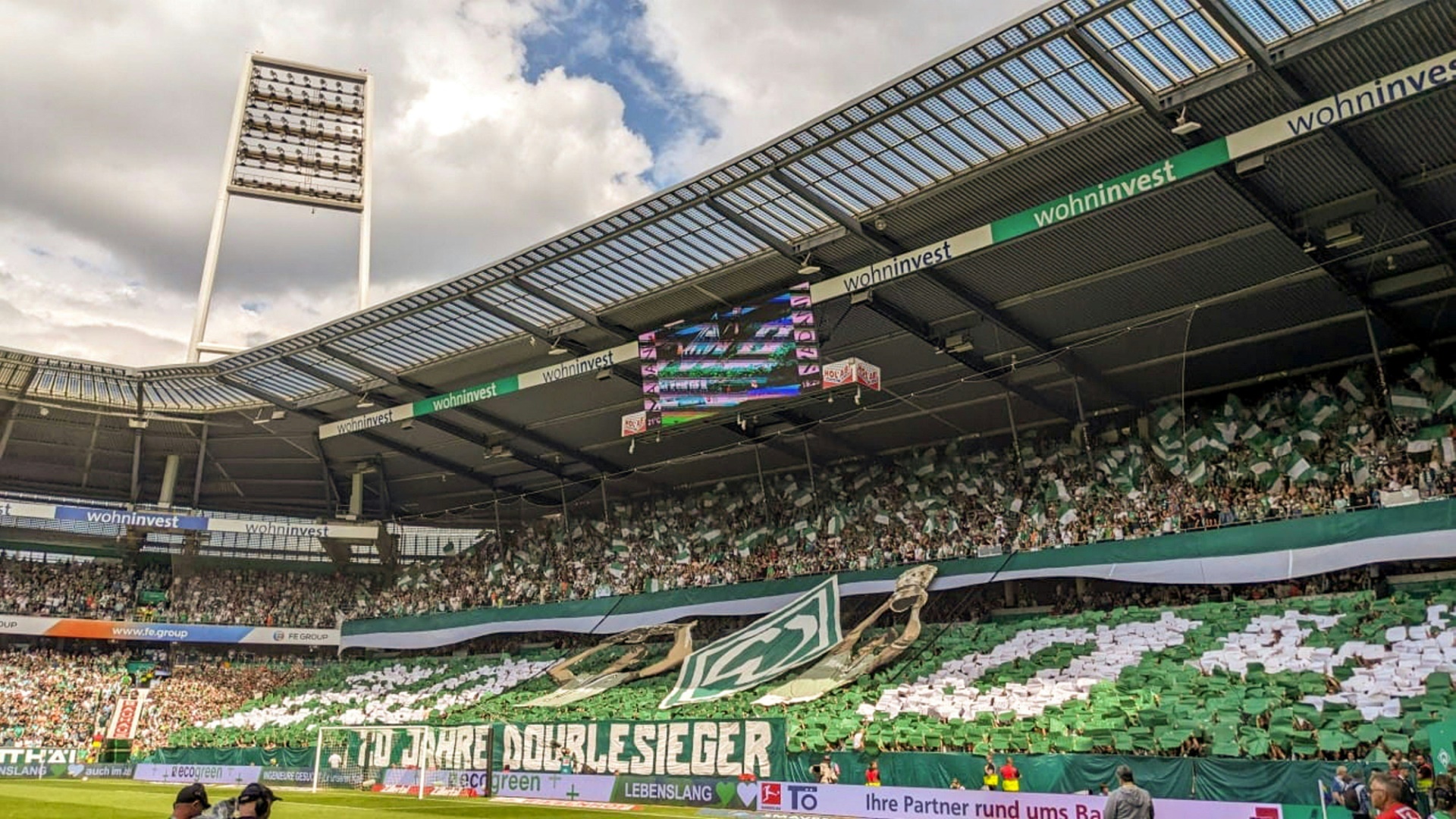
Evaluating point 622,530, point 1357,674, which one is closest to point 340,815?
point 1357,674

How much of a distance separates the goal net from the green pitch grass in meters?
1.59

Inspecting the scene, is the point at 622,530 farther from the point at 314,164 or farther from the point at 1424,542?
the point at 1424,542

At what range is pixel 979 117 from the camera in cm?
2497

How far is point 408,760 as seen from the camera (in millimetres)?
35281

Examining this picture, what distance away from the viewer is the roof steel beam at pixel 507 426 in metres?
40.8

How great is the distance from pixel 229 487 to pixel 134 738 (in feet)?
46.4

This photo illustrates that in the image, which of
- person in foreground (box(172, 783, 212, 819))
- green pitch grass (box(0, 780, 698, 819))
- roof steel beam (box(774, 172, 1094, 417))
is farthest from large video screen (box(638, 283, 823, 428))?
person in foreground (box(172, 783, 212, 819))

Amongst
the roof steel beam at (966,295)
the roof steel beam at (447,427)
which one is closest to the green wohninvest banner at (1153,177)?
the roof steel beam at (966,295)

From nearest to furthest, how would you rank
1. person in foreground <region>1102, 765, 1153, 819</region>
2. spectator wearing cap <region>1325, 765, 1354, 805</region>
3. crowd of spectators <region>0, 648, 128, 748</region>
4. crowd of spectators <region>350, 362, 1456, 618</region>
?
person in foreground <region>1102, 765, 1153, 819</region>
spectator wearing cap <region>1325, 765, 1354, 805</region>
crowd of spectators <region>350, 362, 1456, 618</region>
crowd of spectators <region>0, 648, 128, 748</region>

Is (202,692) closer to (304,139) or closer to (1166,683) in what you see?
(304,139)

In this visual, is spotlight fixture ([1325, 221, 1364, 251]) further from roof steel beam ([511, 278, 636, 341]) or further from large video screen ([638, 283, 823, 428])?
roof steel beam ([511, 278, 636, 341])

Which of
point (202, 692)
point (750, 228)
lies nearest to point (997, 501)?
point (750, 228)

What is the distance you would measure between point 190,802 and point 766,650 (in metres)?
31.6

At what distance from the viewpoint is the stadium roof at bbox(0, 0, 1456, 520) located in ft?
74.2
